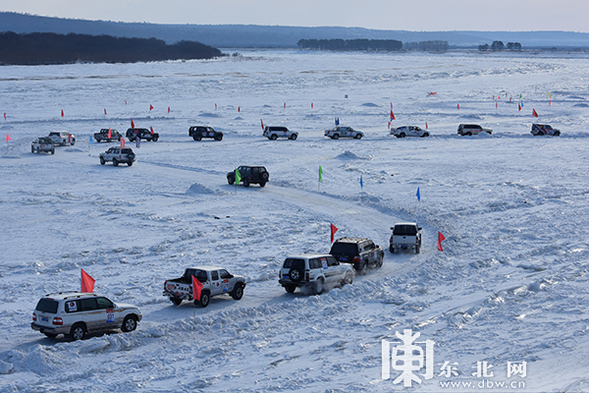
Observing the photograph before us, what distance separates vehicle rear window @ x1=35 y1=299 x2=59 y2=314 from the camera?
16578 mm

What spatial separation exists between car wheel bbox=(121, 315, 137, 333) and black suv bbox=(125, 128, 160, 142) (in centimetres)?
4019

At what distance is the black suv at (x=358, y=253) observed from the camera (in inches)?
914

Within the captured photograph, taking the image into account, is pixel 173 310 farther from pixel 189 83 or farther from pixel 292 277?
pixel 189 83

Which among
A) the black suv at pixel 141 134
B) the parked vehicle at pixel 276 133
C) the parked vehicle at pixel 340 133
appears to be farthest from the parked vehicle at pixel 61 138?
the parked vehicle at pixel 340 133

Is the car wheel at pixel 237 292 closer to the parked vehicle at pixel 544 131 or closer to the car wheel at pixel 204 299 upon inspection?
the car wheel at pixel 204 299

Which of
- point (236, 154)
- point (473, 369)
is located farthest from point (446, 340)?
point (236, 154)

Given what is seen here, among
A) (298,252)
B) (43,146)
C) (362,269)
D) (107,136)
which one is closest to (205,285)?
(362,269)

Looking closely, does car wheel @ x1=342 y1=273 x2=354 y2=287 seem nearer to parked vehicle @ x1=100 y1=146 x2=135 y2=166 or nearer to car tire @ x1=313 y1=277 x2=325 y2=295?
car tire @ x1=313 y1=277 x2=325 y2=295

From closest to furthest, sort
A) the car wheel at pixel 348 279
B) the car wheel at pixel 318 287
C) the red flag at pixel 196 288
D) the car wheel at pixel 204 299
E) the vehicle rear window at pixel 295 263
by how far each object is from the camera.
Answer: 1. the red flag at pixel 196 288
2. the car wheel at pixel 204 299
3. the vehicle rear window at pixel 295 263
4. the car wheel at pixel 318 287
5. the car wheel at pixel 348 279

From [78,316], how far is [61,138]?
40814 mm

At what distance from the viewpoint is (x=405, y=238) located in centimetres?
2602

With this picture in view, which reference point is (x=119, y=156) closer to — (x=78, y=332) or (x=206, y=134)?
(x=206, y=134)

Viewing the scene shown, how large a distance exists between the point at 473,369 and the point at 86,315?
9.42 meters

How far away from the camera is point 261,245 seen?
2700cm
